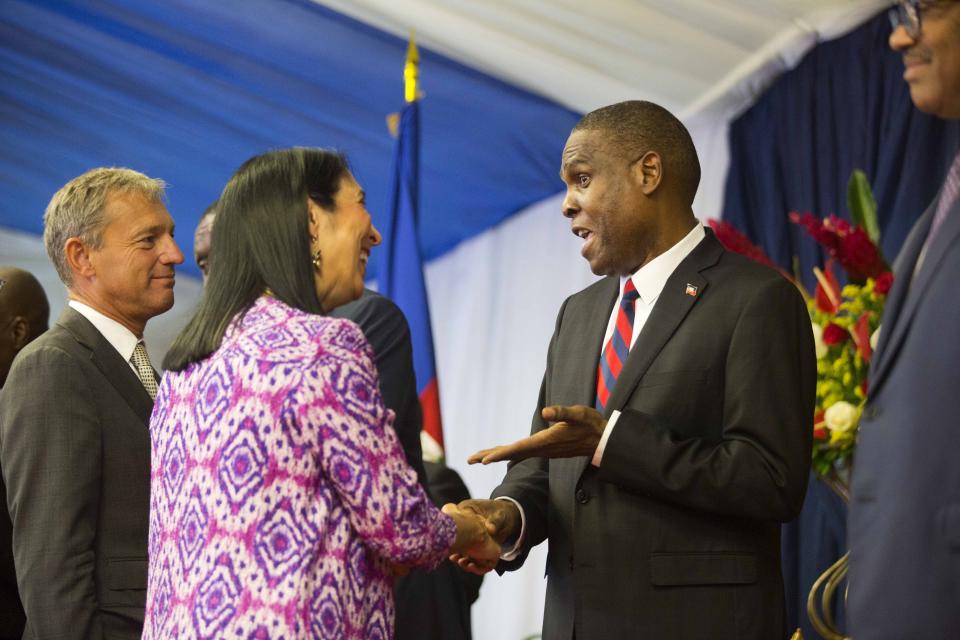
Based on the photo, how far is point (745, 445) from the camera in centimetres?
218

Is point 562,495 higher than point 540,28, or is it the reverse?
point 540,28

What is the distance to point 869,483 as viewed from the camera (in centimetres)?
166

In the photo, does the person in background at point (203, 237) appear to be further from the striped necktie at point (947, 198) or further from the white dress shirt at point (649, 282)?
the striped necktie at point (947, 198)

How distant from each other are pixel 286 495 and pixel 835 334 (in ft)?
5.56

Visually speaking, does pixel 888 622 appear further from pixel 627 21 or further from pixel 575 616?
pixel 627 21

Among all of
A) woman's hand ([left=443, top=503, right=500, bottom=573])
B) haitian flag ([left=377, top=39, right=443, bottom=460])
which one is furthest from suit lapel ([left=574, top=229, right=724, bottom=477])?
haitian flag ([left=377, top=39, right=443, bottom=460])

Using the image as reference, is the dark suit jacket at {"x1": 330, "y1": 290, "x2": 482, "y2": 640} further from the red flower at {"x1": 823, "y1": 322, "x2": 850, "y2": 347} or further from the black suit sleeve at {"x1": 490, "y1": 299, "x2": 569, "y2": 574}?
the red flower at {"x1": 823, "y1": 322, "x2": 850, "y2": 347}

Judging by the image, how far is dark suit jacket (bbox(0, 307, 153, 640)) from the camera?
235cm

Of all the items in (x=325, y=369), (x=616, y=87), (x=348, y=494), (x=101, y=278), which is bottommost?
(x=348, y=494)

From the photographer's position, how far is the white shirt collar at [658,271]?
2482mm

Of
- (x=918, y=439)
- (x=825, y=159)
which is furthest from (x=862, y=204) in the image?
(x=918, y=439)

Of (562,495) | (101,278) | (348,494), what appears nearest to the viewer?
(348,494)

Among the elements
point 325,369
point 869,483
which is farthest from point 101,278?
point 869,483

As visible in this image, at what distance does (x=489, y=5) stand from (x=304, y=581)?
10.6 feet
